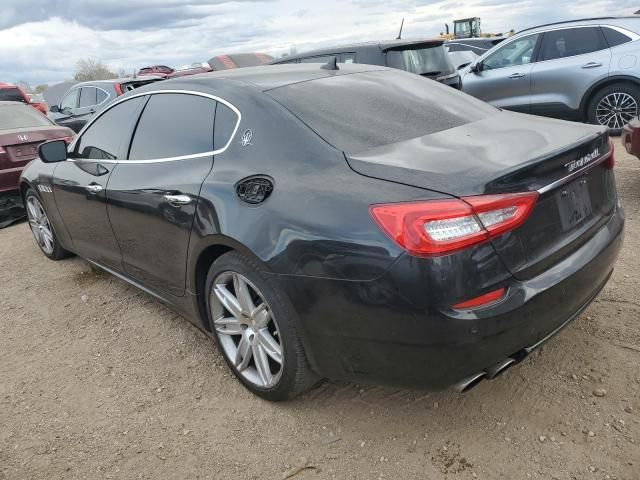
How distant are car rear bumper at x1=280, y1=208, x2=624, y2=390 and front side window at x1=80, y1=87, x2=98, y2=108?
1014cm

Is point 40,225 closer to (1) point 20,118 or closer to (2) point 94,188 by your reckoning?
(2) point 94,188

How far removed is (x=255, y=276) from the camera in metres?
2.48

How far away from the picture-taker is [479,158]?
7.31 ft

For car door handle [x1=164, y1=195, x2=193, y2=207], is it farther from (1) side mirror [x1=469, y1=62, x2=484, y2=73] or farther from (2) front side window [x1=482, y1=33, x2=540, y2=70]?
(1) side mirror [x1=469, y1=62, x2=484, y2=73]

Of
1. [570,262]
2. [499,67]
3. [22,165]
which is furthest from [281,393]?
[499,67]

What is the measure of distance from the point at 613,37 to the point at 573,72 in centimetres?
67

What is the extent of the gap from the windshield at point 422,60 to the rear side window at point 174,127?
439 centimetres

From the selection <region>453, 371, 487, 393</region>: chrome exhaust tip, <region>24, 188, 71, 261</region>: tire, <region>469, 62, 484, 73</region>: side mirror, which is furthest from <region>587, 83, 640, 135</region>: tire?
<region>24, 188, 71, 261</region>: tire

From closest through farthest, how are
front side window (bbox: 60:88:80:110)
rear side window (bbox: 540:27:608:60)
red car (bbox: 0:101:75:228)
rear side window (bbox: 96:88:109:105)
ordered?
red car (bbox: 0:101:75:228) → rear side window (bbox: 540:27:608:60) → rear side window (bbox: 96:88:109:105) → front side window (bbox: 60:88:80:110)

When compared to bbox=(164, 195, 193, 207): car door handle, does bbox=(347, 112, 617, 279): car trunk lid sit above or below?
below

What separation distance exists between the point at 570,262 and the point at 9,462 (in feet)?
8.58

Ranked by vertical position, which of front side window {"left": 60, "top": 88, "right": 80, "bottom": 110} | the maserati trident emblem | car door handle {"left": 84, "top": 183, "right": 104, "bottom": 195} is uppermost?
front side window {"left": 60, "top": 88, "right": 80, "bottom": 110}

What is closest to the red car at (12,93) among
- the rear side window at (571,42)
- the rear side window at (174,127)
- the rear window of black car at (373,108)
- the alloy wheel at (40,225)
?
the alloy wheel at (40,225)

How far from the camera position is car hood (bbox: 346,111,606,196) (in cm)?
207
